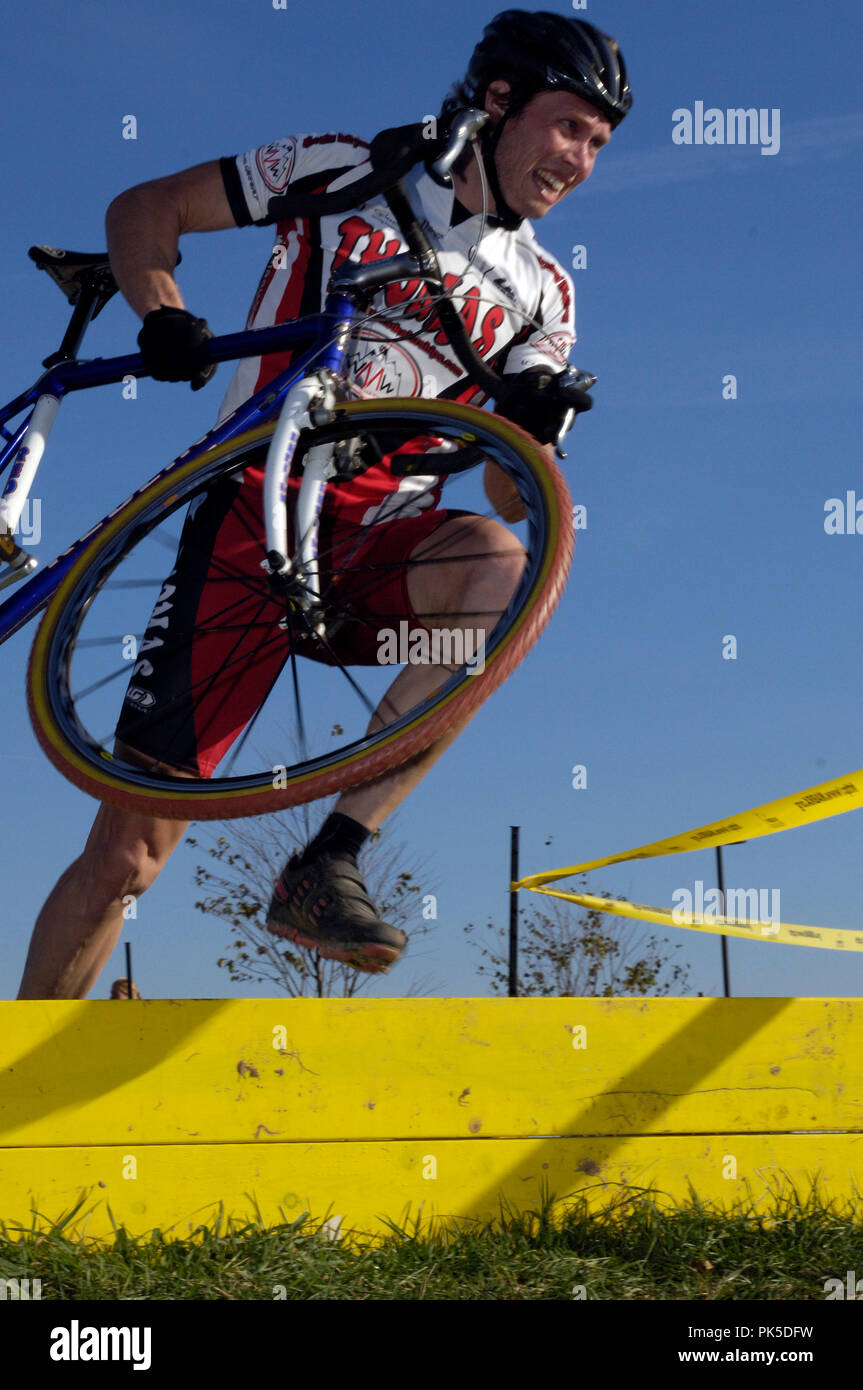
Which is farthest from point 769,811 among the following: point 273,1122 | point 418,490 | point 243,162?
point 243,162

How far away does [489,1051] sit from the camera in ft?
9.75

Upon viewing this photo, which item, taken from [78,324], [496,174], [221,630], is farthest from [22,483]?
[496,174]

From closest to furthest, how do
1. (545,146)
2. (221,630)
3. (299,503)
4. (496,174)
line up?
(299,503) < (221,630) < (545,146) < (496,174)

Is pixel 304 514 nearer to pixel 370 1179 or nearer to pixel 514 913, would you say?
pixel 370 1179

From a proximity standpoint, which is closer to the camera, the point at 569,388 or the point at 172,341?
the point at 172,341

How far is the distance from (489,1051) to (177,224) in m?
2.62

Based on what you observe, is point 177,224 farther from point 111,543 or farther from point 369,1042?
point 369,1042

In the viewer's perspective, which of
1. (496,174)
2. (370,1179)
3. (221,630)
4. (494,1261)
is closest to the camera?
(494,1261)

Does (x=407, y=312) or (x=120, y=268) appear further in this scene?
(x=120, y=268)

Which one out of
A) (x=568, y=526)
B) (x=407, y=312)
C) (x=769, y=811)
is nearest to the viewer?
(x=568, y=526)

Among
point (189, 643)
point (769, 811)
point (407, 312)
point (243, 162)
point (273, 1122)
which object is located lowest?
point (273, 1122)

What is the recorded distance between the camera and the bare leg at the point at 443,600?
3.10 m

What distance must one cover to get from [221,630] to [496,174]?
1.68 m

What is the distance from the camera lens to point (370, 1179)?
2.91m
